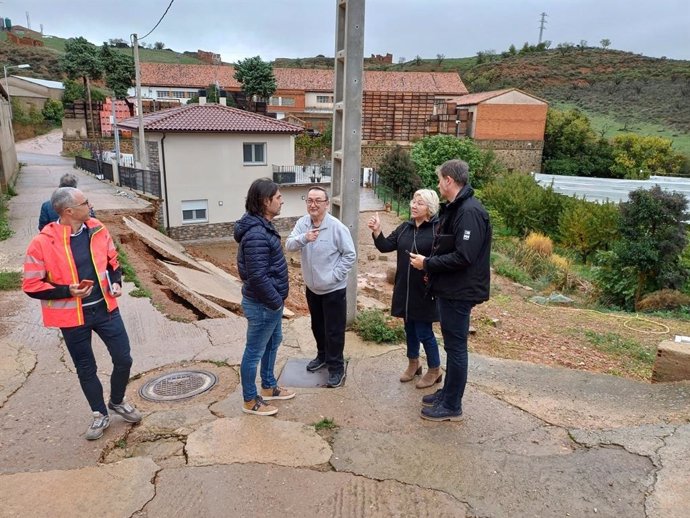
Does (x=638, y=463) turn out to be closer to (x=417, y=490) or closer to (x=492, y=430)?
(x=492, y=430)

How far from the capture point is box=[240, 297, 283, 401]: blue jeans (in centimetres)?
346

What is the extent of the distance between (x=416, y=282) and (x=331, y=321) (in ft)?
2.62

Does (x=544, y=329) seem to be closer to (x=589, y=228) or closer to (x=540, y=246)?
(x=540, y=246)

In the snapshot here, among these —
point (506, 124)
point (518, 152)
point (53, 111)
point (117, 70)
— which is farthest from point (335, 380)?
→ point (53, 111)

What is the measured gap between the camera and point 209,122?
21.0 metres

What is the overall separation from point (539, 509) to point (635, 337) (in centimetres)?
589

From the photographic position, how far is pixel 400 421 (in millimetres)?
3678

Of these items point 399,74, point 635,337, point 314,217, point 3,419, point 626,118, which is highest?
point 399,74

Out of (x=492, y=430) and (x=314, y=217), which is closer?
(x=492, y=430)

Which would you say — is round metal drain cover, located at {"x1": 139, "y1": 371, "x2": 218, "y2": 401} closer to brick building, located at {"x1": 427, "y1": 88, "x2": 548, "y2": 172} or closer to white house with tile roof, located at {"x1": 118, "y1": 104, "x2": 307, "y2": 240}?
white house with tile roof, located at {"x1": 118, "y1": 104, "x2": 307, "y2": 240}

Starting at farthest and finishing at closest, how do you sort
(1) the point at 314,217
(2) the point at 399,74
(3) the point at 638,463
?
(2) the point at 399,74 < (1) the point at 314,217 < (3) the point at 638,463

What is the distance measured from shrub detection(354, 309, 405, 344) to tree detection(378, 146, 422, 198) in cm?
2533

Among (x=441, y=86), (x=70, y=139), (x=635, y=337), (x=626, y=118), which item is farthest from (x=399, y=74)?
(x=635, y=337)

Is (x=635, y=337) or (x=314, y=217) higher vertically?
(x=314, y=217)
